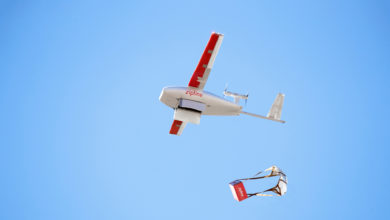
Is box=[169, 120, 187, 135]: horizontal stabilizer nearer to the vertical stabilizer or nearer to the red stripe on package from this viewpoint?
the vertical stabilizer

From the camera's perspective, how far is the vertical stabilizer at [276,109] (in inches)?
1406

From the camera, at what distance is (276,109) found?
35.8 metres

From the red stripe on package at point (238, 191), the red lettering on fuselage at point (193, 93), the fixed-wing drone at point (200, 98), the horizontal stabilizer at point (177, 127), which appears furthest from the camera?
the horizontal stabilizer at point (177, 127)

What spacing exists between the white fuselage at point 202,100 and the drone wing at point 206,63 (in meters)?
0.77

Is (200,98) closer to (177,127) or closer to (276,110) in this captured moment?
(177,127)

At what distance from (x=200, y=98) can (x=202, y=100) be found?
0.32m

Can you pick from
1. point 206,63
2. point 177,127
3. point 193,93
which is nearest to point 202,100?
point 193,93

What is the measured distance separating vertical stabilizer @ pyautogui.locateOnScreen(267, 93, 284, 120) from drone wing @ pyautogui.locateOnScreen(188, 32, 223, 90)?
872 cm

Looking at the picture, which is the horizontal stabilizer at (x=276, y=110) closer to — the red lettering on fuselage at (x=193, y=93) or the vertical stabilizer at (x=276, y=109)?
the vertical stabilizer at (x=276, y=109)

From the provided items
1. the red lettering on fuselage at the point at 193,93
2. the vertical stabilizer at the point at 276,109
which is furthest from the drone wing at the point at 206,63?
the vertical stabilizer at the point at 276,109

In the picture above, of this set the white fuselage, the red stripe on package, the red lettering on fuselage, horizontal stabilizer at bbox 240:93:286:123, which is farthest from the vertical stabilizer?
the red stripe on package

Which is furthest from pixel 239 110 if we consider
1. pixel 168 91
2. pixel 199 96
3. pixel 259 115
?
pixel 168 91

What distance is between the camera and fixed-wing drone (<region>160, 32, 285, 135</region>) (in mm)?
30009

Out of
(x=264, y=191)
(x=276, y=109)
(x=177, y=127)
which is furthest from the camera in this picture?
(x=177, y=127)
